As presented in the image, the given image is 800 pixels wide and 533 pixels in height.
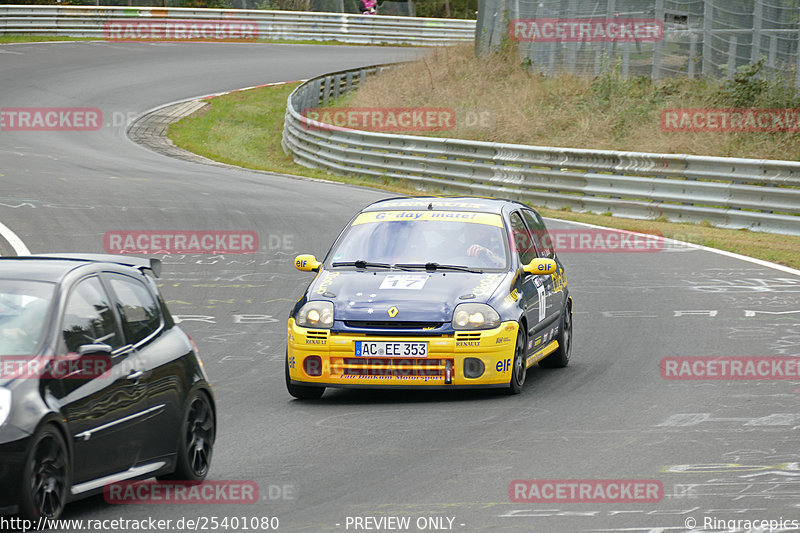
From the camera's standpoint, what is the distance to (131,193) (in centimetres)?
2367

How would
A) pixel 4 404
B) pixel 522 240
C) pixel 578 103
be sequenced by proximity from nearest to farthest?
pixel 4 404 → pixel 522 240 → pixel 578 103

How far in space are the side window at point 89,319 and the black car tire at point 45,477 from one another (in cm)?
56

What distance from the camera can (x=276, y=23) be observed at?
54500 millimetres

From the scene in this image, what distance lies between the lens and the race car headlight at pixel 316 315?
10330 mm

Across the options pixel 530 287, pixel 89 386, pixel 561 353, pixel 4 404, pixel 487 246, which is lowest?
pixel 561 353

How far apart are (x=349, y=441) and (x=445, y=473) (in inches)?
45.8

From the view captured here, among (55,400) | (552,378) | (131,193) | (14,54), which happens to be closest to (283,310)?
(552,378)

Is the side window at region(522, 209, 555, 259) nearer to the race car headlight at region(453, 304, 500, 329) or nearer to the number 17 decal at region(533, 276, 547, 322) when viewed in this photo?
the number 17 decal at region(533, 276, 547, 322)

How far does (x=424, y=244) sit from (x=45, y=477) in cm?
569

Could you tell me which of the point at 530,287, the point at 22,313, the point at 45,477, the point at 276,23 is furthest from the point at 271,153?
the point at 45,477

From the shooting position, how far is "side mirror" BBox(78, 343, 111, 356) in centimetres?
641

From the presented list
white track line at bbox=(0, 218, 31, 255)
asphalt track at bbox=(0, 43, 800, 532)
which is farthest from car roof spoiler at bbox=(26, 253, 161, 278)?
white track line at bbox=(0, 218, 31, 255)

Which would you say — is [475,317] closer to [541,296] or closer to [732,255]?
[541,296]

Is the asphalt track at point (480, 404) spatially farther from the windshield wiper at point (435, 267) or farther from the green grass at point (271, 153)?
the green grass at point (271, 153)
